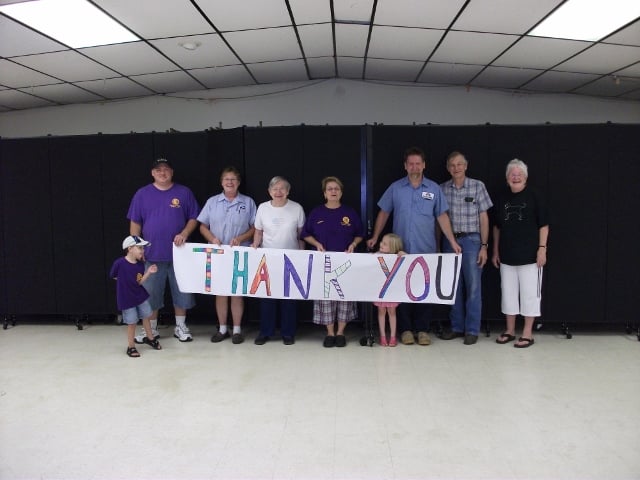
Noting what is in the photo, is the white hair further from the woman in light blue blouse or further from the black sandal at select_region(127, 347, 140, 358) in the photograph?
the black sandal at select_region(127, 347, 140, 358)

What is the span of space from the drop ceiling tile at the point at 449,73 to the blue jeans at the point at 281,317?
362cm

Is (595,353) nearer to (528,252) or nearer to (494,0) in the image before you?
(528,252)

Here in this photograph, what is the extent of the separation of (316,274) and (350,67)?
11.2 ft

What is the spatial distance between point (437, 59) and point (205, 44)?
8.88 ft

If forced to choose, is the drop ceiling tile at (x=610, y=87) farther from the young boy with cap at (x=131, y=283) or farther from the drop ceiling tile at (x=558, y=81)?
the young boy with cap at (x=131, y=283)

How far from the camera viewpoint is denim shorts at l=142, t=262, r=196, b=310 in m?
4.01

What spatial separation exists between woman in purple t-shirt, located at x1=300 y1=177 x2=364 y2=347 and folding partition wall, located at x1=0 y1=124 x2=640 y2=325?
482mm

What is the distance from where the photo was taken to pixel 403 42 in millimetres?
4840

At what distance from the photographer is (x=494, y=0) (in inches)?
144

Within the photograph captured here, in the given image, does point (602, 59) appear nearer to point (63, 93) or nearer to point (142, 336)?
point (142, 336)

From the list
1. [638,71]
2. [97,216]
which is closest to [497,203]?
[638,71]

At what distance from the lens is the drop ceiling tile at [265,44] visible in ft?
14.9

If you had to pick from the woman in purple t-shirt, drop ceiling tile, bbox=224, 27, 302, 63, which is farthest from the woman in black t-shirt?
drop ceiling tile, bbox=224, 27, 302, 63

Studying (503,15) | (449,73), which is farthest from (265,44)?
(449,73)
